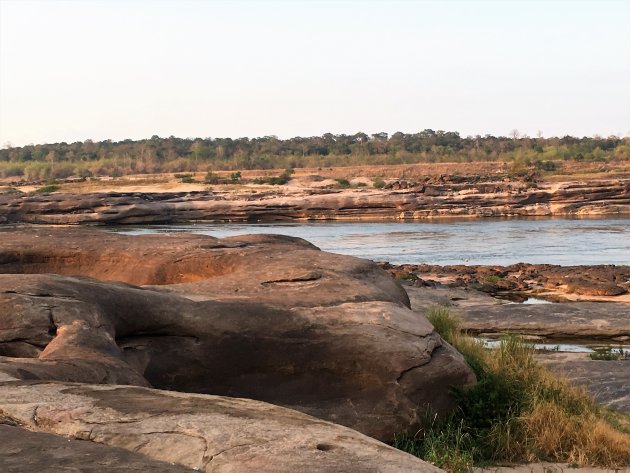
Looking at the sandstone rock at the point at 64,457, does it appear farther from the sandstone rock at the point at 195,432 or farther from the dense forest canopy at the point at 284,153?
the dense forest canopy at the point at 284,153

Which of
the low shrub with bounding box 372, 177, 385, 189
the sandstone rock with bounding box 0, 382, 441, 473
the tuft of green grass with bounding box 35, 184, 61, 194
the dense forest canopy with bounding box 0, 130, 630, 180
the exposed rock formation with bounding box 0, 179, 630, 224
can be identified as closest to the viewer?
the sandstone rock with bounding box 0, 382, 441, 473

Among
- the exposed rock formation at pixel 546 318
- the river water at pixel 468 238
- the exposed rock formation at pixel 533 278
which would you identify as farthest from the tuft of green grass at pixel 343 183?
the exposed rock formation at pixel 546 318

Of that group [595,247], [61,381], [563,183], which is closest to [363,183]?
[563,183]

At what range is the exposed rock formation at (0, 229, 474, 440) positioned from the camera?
279 inches

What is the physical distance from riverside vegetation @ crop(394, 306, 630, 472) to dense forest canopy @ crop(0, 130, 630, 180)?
6290cm

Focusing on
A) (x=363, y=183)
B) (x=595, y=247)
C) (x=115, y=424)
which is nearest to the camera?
(x=115, y=424)

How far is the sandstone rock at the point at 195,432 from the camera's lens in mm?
4168

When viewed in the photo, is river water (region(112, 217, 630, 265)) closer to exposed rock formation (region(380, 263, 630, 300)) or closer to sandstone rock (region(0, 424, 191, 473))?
exposed rock formation (region(380, 263, 630, 300))

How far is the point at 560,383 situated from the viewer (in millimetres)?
9367

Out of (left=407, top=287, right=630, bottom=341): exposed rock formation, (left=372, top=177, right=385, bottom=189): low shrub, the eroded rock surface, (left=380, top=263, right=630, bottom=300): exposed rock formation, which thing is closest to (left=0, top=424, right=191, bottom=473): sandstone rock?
the eroded rock surface

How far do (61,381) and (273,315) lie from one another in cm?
285

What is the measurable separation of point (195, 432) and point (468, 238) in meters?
34.8

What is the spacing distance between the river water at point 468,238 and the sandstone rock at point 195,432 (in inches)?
1019

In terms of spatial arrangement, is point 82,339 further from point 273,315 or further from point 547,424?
point 547,424
